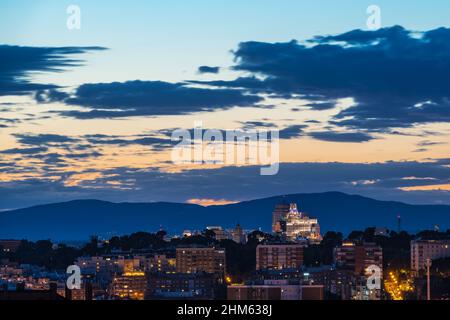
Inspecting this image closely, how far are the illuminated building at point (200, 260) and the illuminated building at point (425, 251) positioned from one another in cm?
944

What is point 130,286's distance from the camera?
55.2 m

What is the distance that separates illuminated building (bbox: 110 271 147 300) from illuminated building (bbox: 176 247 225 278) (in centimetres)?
706

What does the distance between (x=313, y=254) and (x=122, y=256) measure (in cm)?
1088

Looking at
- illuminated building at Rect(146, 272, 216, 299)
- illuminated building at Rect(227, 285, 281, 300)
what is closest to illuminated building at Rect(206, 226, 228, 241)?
illuminated building at Rect(146, 272, 216, 299)

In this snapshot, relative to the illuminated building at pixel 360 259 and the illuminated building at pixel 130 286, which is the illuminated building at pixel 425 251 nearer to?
the illuminated building at pixel 360 259

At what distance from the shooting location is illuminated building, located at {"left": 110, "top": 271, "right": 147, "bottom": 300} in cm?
5288

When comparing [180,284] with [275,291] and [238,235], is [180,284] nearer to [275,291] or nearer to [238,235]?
[275,291]

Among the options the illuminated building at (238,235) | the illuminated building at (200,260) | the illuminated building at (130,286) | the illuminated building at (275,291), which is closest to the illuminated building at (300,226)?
the illuminated building at (238,235)

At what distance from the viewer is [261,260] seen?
69000 millimetres

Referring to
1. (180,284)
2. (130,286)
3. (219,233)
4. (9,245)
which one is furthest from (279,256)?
(9,245)

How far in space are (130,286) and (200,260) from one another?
1254 centimetres

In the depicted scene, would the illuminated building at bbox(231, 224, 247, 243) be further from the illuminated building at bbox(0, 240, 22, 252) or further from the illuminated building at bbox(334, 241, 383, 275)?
the illuminated building at bbox(334, 241, 383, 275)

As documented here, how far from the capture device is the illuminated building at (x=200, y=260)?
65.0 meters
